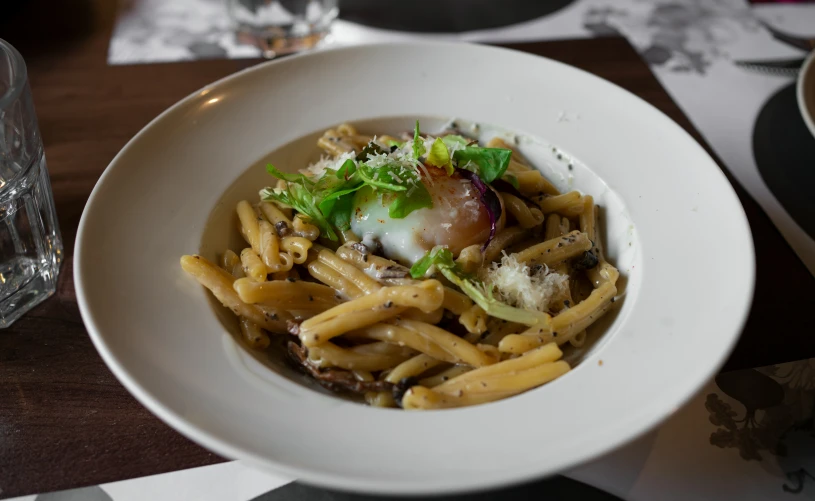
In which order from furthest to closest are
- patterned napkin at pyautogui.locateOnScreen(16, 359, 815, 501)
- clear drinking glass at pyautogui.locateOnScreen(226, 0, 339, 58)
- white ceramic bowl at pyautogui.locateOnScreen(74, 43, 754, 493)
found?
1. clear drinking glass at pyautogui.locateOnScreen(226, 0, 339, 58)
2. patterned napkin at pyautogui.locateOnScreen(16, 359, 815, 501)
3. white ceramic bowl at pyautogui.locateOnScreen(74, 43, 754, 493)

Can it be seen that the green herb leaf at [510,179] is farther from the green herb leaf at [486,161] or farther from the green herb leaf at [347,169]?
the green herb leaf at [347,169]

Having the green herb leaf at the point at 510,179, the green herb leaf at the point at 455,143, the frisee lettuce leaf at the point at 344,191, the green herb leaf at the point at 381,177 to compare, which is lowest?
the green herb leaf at the point at 510,179

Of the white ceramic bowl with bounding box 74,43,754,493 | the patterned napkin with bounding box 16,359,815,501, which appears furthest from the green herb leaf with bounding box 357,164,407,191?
the patterned napkin with bounding box 16,359,815,501

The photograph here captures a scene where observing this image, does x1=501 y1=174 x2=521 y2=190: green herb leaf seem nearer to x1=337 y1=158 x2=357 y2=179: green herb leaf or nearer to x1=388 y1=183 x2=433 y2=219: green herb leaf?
x1=388 y1=183 x2=433 y2=219: green herb leaf

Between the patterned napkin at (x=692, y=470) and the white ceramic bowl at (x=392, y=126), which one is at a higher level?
the white ceramic bowl at (x=392, y=126)

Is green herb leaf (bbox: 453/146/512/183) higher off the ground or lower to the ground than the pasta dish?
higher

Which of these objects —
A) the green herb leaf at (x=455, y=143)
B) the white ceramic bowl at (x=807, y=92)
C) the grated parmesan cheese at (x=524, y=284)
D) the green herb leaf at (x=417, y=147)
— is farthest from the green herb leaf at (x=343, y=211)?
the white ceramic bowl at (x=807, y=92)

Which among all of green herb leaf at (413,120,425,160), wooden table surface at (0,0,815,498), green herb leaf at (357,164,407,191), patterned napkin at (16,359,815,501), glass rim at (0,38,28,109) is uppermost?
glass rim at (0,38,28,109)
